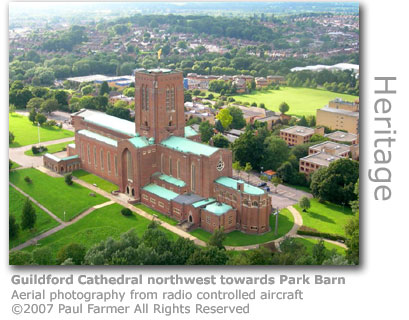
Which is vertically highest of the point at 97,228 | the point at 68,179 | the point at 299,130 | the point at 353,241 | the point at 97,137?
the point at 97,137

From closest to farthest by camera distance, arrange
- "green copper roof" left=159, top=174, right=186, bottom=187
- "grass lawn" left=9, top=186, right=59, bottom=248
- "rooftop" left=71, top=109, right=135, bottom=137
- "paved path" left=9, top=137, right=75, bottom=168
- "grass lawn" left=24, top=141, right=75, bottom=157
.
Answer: "grass lawn" left=9, top=186, right=59, bottom=248 → "green copper roof" left=159, top=174, right=186, bottom=187 → "rooftop" left=71, top=109, right=135, bottom=137 → "paved path" left=9, top=137, right=75, bottom=168 → "grass lawn" left=24, top=141, right=75, bottom=157

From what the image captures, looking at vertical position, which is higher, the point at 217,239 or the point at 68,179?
the point at 68,179

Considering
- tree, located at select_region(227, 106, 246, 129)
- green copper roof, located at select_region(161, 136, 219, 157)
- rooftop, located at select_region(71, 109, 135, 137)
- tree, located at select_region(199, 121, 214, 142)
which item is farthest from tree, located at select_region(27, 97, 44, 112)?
green copper roof, located at select_region(161, 136, 219, 157)

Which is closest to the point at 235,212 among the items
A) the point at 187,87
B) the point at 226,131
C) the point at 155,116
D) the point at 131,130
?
the point at 155,116

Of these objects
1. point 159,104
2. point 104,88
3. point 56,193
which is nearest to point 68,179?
point 56,193

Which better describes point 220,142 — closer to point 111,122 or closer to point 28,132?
point 111,122

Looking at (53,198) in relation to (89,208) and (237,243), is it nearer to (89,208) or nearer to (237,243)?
(89,208)

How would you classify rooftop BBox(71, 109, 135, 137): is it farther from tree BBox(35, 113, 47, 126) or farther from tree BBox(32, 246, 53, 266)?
tree BBox(32, 246, 53, 266)
